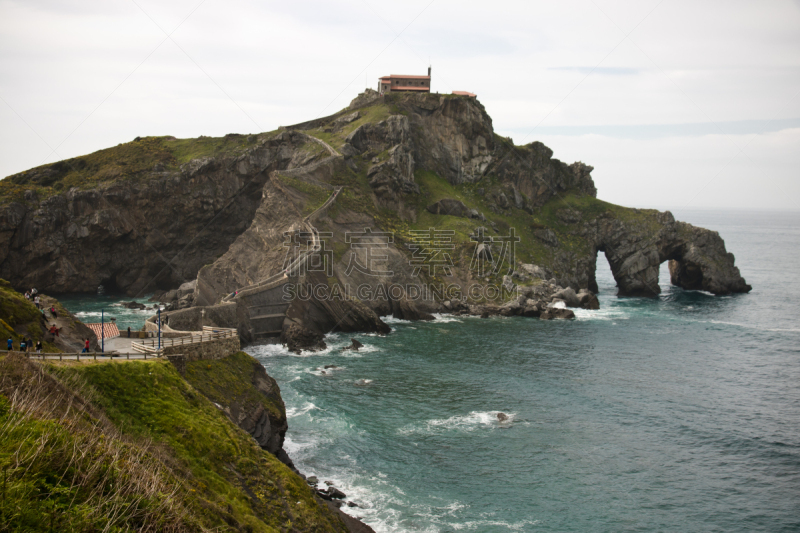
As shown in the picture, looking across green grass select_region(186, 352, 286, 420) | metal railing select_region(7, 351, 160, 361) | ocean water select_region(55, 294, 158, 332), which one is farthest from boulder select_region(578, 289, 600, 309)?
metal railing select_region(7, 351, 160, 361)

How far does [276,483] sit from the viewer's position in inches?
1073

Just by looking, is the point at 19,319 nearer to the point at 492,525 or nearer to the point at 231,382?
the point at 231,382

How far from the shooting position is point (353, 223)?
9800 cm

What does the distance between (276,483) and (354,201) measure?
78977 mm

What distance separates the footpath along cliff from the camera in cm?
8962

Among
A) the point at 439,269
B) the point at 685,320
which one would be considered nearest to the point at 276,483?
the point at 439,269

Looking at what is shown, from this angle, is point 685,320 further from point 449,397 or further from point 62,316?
point 62,316

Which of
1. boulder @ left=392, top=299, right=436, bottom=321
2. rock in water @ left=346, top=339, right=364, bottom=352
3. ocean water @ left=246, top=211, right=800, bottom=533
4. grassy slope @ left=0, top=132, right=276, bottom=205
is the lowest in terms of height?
ocean water @ left=246, top=211, right=800, bottom=533

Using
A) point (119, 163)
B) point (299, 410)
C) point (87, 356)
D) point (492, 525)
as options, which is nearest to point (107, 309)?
point (119, 163)

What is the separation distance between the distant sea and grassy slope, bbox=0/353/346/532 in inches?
341

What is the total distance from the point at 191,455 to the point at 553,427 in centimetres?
3257

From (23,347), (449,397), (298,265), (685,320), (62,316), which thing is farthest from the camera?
(685,320)

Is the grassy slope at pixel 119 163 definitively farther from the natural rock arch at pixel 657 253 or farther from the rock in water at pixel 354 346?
the natural rock arch at pixel 657 253

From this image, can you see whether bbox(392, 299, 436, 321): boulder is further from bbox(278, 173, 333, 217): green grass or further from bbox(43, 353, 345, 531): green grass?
bbox(43, 353, 345, 531): green grass
